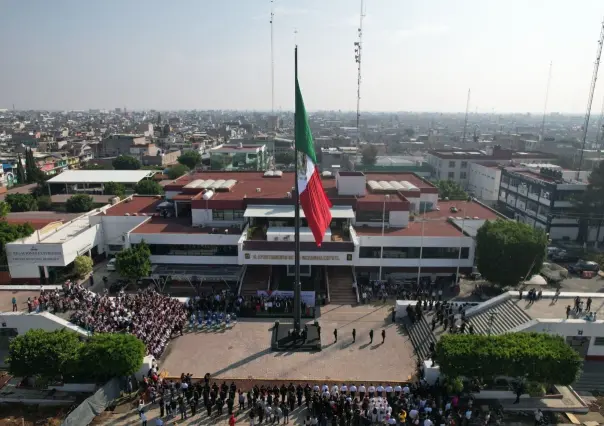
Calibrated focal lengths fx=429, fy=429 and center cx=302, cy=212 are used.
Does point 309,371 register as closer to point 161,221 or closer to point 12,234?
point 161,221

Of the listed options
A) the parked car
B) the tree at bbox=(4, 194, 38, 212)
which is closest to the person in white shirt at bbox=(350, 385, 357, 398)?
the parked car

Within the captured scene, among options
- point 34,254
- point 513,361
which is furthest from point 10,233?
point 513,361

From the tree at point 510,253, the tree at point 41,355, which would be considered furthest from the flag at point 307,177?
the tree at point 510,253

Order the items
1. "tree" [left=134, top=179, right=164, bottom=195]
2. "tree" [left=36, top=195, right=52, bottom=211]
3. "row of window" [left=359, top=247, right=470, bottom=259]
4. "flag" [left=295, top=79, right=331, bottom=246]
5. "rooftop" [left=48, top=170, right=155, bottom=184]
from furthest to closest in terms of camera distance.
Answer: "rooftop" [left=48, top=170, right=155, bottom=184]
"tree" [left=134, top=179, right=164, bottom=195]
"tree" [left=36, top=195, right=52, bottom=211]
"row of window" [left=359, top=247, right=470, bottom=259]
"flag" [left=295, top=79, right=331, bottom=246]

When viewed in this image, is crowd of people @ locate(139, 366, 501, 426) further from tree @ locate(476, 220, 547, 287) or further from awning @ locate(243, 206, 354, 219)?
awning @ locate(243, 206, 354, 219)

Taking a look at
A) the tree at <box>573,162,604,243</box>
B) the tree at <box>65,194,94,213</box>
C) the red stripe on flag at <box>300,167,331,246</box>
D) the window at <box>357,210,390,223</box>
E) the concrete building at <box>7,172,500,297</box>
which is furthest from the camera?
the tree at <box>65,194,94,213</box>

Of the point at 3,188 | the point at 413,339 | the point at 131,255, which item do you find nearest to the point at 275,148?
the point at 3,188
